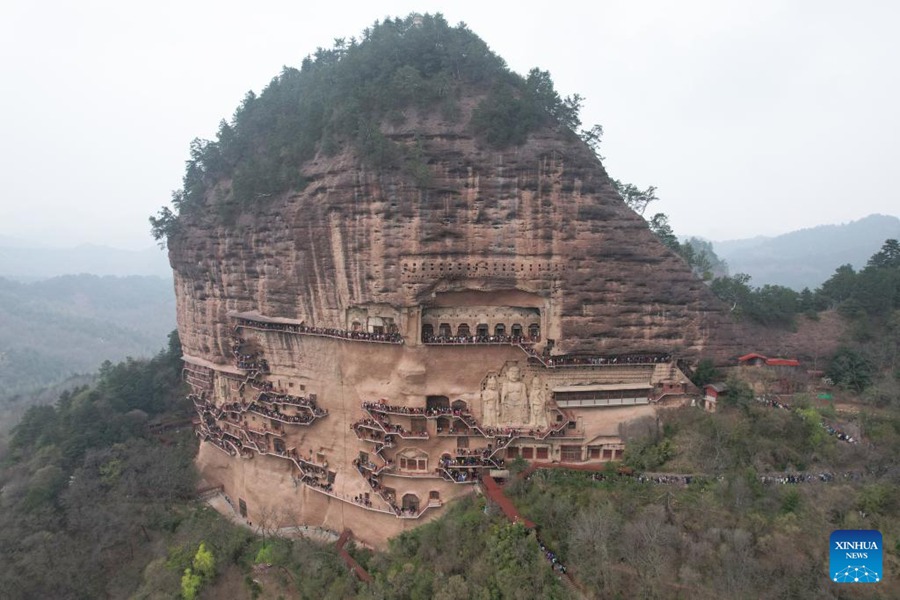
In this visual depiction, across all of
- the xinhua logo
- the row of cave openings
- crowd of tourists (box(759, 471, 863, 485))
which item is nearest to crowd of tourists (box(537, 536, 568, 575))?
the xinhua logo

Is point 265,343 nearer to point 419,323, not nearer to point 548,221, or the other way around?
point 419,323

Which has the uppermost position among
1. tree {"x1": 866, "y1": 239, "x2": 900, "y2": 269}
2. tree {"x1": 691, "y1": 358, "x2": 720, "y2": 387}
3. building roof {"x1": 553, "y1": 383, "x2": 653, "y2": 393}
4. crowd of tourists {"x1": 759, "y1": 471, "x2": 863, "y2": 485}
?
tree {"x1": 866, "y1": 239, "x2": 900, "y2": 269}

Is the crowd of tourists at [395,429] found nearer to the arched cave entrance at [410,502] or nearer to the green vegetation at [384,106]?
the arched cave entrance at [410,502]

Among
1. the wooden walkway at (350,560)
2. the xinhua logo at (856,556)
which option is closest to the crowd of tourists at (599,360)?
the xinhua logo at (856,556)

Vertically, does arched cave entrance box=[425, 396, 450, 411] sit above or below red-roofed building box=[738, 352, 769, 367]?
below

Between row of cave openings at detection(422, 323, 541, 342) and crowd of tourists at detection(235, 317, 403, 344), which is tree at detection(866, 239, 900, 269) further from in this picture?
crowd of tourists at detection(235, 317, 403, 344)

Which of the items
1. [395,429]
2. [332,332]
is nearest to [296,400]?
[332,332]

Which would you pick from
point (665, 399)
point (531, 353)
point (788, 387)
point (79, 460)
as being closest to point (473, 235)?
point (531, 353)
